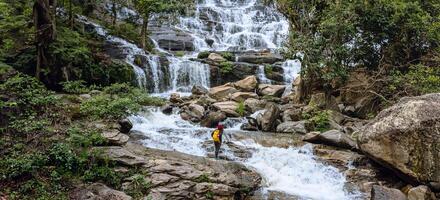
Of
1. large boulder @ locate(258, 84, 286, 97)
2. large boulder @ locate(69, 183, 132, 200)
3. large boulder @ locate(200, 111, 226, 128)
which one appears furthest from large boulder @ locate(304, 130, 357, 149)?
large boulder @ locate(258, 84, 286, 97)

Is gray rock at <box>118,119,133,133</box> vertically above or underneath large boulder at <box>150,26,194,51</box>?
underneath

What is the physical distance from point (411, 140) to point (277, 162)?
3.74 m

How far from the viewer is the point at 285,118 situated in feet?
53.5

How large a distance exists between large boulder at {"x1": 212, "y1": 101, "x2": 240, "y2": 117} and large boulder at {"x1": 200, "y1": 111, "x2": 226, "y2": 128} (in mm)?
810

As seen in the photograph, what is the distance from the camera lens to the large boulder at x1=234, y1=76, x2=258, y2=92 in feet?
69.7

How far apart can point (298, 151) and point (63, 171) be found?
720 centimetres

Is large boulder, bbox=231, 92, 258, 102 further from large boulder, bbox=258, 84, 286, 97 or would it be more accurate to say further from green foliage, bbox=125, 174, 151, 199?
green foliage, bbox=125, 174, 151, 199

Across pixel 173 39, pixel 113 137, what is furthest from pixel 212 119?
pixel 173 39

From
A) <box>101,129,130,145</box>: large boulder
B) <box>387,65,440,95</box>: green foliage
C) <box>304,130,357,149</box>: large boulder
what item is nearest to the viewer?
<box>101,129,130,145</box>: large boulder

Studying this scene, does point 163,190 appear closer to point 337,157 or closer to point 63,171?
point 63,171

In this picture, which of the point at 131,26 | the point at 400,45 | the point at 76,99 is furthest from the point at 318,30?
the point at 131,26

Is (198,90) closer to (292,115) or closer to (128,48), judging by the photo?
(128,48)

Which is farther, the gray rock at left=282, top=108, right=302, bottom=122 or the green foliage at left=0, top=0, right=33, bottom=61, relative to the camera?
the gray rock at left=282, top=108, right=302, bottom=122

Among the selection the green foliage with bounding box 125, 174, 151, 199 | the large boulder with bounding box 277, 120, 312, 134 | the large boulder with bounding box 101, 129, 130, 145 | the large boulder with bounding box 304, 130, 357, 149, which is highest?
the large boulder with bounding box 101, 129, 130, 145
